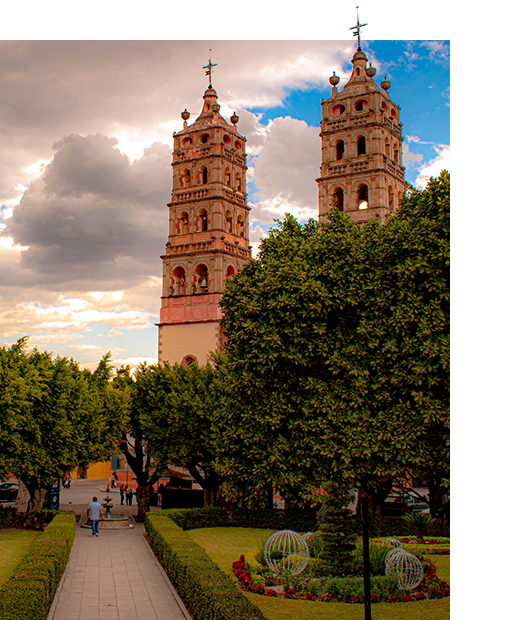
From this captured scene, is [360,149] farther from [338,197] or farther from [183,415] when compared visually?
[183,415]

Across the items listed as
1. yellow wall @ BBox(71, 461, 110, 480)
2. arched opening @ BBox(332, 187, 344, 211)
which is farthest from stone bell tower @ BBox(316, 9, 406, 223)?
yellow wall @ BBox(71, 461, 110, 480)

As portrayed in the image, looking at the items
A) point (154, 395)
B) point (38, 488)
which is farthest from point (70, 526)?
point (154, 395)

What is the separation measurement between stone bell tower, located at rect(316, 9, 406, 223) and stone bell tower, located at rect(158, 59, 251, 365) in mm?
10369

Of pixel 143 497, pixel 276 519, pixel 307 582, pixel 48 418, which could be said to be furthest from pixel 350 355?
pixel 143 497

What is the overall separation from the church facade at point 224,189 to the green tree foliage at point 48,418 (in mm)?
12493

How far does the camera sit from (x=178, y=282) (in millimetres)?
52531

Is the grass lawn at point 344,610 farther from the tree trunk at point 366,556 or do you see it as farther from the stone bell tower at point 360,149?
the stone bell tower at point 360,149

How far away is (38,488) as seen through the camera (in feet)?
100.0

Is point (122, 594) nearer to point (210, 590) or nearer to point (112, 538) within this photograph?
point (210, 590)

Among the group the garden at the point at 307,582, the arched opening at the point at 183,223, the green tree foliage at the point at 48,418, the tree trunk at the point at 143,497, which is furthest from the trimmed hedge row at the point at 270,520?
the arched opening at the point at 183,223

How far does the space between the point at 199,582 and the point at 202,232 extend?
39957 mm

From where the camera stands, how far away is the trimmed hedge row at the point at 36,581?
40.9ft

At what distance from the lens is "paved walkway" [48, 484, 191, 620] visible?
15.7 m

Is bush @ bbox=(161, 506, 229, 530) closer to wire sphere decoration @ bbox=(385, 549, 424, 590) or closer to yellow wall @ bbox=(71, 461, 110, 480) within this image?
wire sphere decoration @ bbox=(385, 549, 424, 590)
